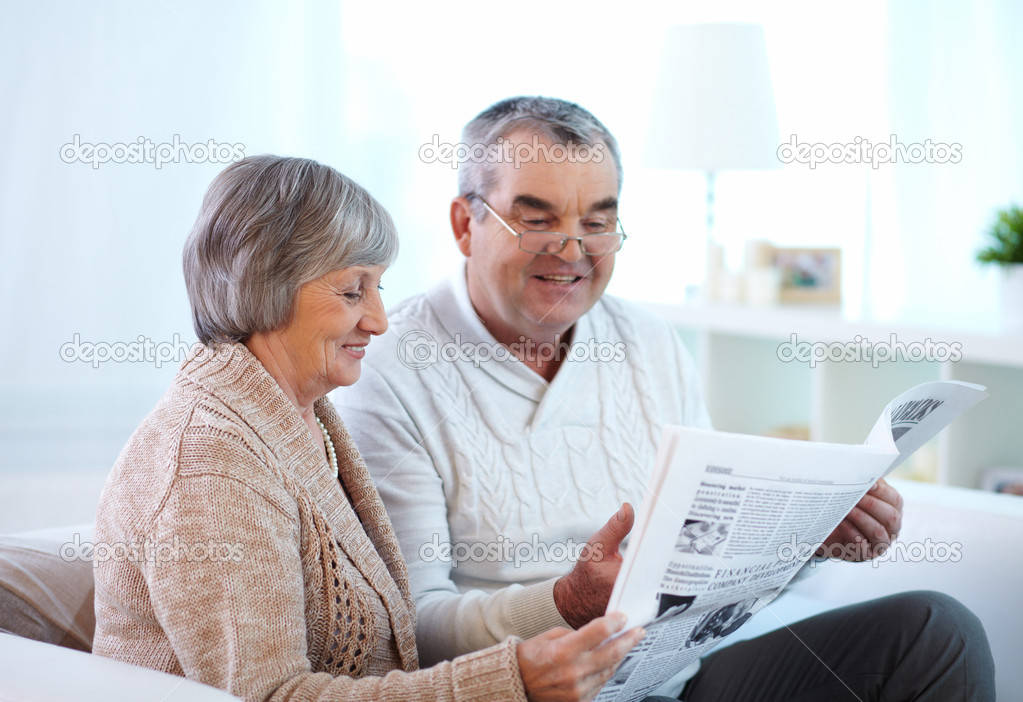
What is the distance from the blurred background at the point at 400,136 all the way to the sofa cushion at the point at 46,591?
1.11m

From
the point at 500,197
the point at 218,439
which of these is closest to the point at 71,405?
the point at 500,197

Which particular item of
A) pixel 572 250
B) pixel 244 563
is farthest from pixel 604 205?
pixel 244 563

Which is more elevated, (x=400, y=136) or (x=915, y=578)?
(x=400, y=136)

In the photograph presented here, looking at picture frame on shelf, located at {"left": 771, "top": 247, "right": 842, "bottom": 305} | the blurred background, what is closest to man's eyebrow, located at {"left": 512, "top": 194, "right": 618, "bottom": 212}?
the blurred background

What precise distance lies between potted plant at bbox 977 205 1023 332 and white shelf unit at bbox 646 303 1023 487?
0.43 feet

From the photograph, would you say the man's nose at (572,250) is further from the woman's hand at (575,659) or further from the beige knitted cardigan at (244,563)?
the woman's hand at (575,659)

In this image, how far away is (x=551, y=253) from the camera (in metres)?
1.42

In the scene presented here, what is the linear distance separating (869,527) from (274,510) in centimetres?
80

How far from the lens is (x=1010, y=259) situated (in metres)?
2.37

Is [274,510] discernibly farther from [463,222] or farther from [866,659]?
[866,659]

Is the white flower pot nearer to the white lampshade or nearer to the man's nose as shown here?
the white lampshade

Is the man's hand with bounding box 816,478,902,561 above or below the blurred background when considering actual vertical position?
below

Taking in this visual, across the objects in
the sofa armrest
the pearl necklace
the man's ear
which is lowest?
the sofa armrest

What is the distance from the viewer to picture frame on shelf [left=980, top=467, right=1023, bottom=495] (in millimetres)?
2448
